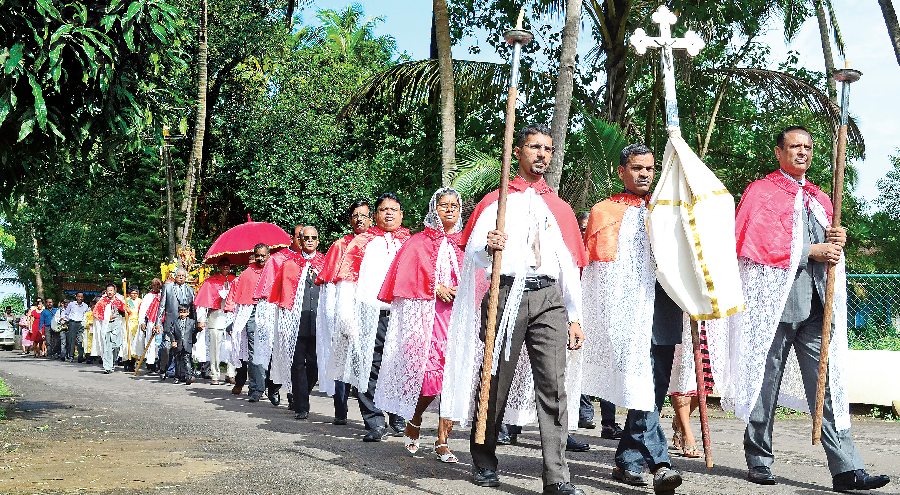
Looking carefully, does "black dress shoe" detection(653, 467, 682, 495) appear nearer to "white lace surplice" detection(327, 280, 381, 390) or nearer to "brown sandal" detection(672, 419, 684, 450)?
"brown sandal" detection(672, 419, 684, 450)

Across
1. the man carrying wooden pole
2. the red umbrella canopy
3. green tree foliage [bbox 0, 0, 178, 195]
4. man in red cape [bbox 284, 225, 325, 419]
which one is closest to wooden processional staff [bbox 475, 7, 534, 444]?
the man carrying wooden pole

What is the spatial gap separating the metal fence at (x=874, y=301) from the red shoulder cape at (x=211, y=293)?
10.1 m

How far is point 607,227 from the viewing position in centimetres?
638

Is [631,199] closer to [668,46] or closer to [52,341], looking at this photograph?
[668,46]

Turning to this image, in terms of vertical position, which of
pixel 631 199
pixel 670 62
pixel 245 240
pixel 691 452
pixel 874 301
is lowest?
pixel 691 452

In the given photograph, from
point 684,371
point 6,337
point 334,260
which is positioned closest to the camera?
point 684,371

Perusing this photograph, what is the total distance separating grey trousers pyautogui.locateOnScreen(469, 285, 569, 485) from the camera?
580 cm

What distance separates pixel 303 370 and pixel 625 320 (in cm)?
591

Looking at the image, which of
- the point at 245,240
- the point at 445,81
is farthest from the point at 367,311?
the point at 245,240

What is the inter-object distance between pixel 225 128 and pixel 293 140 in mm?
1986

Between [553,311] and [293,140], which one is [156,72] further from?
[293,140]

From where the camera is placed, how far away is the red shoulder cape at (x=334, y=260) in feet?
32.1

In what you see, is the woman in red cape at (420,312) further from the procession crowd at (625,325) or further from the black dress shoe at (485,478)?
the black dress shoe at (485,478)

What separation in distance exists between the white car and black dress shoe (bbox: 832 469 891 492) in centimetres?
4233
